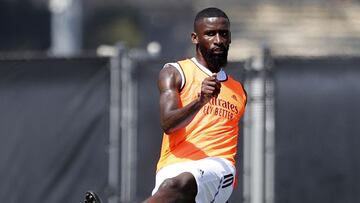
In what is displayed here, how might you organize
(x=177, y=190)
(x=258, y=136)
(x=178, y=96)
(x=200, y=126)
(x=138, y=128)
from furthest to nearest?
(x=138, y=128), (x=258, y=136), (x=200, y=126), (x=178, y=96), (x=177, y=190)

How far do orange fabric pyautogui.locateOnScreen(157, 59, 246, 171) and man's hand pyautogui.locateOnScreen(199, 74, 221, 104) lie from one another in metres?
0.39

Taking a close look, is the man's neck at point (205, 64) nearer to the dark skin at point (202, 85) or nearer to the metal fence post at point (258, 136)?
the dark skin at point (202, 85)

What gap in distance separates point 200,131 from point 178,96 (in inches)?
13.1

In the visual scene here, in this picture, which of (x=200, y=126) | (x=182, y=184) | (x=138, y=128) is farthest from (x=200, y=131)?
(x=138, y=128)

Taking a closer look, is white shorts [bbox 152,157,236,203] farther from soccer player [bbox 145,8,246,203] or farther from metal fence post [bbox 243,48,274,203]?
metal fence post [bbox 243,48,274,203]

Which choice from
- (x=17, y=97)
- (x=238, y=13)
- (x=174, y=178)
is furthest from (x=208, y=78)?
(x=238, y=13)

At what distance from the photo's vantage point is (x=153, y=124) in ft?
40.1

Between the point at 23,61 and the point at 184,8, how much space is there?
26.9 metres

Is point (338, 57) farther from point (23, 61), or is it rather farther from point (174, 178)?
point (174, 178)

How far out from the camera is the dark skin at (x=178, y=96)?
8.32m

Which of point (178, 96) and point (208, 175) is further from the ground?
point (178, 96)

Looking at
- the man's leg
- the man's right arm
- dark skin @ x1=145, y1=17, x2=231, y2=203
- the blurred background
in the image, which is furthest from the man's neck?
the blurred background

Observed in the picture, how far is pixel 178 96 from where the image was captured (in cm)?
862

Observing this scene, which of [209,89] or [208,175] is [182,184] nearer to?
[208,175]
